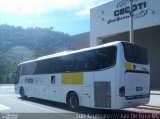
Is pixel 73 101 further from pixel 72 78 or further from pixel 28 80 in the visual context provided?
pixel 28 80

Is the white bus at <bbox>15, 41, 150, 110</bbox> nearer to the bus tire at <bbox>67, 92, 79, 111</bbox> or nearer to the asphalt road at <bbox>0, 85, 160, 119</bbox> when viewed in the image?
the bus tire at <bbox>67, 92, 79, 111</bbox>

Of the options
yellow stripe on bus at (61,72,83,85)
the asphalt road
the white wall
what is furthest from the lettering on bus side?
the white wall

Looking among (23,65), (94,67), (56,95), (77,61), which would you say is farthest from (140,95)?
(23,65)

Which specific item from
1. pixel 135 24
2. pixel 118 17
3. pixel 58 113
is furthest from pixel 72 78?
pixel 118 17

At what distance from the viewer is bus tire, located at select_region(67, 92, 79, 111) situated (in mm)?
15852

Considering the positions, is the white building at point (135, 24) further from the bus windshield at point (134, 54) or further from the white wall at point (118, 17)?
the bus windshield at point (134, 54)

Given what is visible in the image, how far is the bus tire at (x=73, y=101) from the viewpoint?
15.9m

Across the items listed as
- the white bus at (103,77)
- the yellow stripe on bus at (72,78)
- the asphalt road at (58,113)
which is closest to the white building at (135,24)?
the white bus at (103,77)

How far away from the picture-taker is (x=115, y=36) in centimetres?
3528

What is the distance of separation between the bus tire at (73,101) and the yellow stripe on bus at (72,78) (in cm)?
68

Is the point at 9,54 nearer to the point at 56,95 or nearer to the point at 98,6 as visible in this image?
the point at 98,6

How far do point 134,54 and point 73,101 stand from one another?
4.46 m

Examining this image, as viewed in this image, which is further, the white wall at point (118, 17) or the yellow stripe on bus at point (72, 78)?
the white wall at point (118, 17)

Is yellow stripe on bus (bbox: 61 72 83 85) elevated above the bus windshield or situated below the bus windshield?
below
